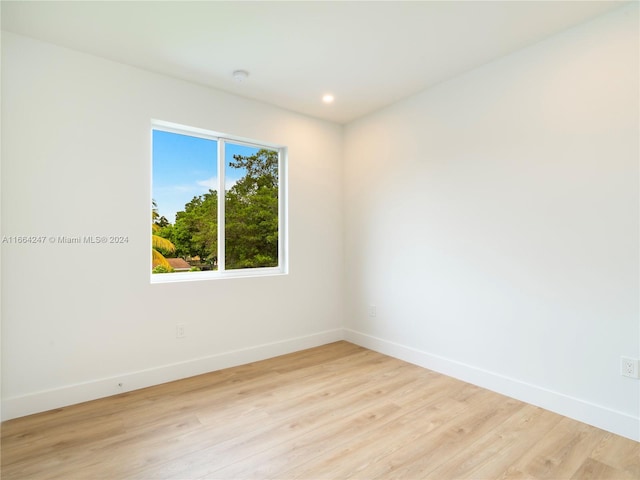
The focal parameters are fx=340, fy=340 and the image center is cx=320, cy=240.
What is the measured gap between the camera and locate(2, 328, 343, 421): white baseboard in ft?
7.71

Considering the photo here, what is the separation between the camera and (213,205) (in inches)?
133

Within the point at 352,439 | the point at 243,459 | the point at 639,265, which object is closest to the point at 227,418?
the point at 243,459

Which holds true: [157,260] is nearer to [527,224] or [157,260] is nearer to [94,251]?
[94,251]

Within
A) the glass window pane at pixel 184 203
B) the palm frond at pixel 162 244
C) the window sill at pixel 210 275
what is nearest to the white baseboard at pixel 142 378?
the window sill at pixel 210 275

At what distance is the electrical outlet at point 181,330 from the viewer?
2990mm

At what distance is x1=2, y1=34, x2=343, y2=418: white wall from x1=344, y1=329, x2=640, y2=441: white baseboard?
142 cm

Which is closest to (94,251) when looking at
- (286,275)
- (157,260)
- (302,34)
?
(157,260)

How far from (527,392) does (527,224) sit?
4.10 feet

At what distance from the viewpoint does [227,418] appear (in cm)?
232

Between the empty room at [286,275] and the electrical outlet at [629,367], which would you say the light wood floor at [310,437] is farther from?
the electrical outlet at [629,367]

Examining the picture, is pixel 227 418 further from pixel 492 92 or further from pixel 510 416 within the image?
pixel 492 92

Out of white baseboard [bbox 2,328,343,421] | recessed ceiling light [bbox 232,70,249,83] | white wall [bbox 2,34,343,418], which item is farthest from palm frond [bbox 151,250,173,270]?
recessed ceiling light [bbox 232,70,249,83]

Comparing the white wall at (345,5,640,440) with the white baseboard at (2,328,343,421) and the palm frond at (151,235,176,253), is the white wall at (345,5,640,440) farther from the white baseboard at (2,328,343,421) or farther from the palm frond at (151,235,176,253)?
the palm frond at (151,235,176,253)

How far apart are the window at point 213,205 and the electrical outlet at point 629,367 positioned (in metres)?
2.89
